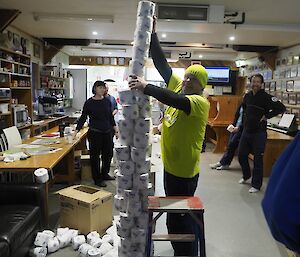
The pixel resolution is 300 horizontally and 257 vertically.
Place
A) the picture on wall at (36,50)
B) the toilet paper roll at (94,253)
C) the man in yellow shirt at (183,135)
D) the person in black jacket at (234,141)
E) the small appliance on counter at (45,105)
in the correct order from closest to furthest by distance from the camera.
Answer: the man in yellow shirt at (183,135)
the toilet paper roll at (94,253)
the person in black jacket at (234,141)
the picture on wall at (36,50)
the small appliance on counter at (45,105)

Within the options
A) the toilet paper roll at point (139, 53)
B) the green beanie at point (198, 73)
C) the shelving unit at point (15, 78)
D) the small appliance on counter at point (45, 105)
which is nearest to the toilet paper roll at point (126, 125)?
the toilet paper roll at point (139, 53)

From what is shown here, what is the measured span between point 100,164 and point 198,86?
287 centimetres

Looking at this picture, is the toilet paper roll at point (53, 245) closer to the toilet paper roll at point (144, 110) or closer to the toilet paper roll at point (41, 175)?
the toilet paper roll at point (41, 175)

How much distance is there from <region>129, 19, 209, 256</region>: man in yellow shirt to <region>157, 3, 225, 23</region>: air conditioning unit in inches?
81.1

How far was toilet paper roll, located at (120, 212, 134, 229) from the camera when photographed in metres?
2.01

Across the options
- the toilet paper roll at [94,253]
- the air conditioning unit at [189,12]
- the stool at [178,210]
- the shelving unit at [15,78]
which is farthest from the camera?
the shelving unit at [15,78]

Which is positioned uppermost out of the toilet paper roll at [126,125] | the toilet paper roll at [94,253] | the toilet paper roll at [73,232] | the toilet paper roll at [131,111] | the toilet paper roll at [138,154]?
the toilet paper roll at [131,111]

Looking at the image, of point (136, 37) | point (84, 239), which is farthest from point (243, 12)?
point (84, 239)

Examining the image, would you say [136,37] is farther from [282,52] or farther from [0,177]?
[282,52]

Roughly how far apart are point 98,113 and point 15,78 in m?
2.13

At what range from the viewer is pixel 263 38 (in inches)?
245

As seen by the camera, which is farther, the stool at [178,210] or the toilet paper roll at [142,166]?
the toilet paper roll at [142,166]

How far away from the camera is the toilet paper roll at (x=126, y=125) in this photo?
1.96 metres

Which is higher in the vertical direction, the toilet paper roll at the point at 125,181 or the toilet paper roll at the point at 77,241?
the toilet paper roll at the point at 125,181
